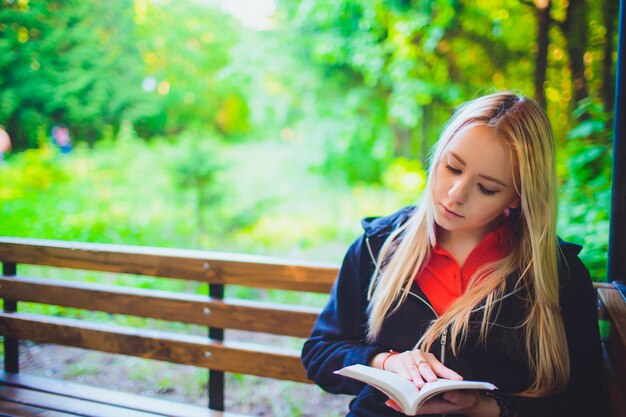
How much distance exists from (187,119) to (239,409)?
7224 mm

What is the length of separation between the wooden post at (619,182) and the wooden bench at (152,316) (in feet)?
3.60

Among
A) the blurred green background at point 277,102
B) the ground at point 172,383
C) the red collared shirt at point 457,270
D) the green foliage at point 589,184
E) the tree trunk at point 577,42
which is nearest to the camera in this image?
the red collared shirt at point 457,270

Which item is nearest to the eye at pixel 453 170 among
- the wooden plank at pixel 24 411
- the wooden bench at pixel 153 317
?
the wooden bench at pixel 153 317

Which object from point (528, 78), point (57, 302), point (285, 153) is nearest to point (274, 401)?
point (57, 302)

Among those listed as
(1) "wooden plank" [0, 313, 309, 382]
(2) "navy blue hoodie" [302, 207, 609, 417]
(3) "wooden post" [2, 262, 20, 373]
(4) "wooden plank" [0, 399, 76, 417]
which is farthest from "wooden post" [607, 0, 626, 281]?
(3) "wooden post" [2, 262, 20, 373]

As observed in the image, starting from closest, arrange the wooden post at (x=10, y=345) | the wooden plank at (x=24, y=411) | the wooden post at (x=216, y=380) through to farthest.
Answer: the wooden plank at (x=24, y=411), the wooden post at (x=216, y=380), the wooden post at (x=10, y=345)

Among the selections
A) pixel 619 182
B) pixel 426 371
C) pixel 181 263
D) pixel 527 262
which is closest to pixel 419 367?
pixel 426 371

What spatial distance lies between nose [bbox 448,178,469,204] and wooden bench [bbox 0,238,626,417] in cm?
79

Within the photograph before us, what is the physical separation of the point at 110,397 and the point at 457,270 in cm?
168

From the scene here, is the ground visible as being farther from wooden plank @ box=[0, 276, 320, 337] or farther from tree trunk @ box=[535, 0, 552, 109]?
tree trunk @ box=[535, 0, 552, 109]

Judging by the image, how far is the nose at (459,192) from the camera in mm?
1360

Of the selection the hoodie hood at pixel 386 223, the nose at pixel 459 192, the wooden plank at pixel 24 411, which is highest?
the nose at pixel 459 192

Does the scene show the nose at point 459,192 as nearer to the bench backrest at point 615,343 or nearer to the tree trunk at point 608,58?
the bench backrest at point 615,343

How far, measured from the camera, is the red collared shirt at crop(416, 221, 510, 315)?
151 centimetres
